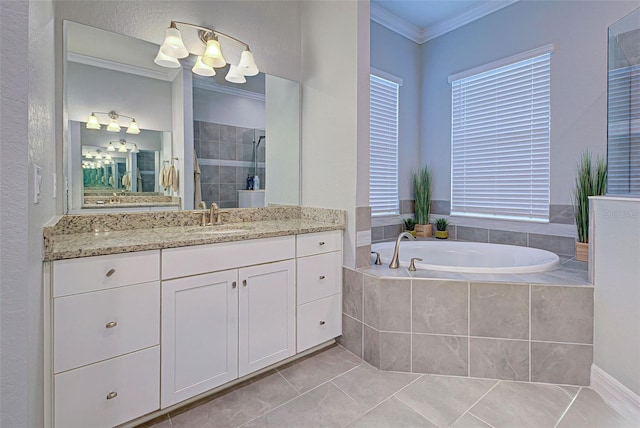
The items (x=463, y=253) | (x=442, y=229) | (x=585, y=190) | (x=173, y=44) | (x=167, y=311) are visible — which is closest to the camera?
(x=167, y=311)

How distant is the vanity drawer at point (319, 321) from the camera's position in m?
2.00

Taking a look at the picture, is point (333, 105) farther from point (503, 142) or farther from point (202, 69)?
point (503, 142)

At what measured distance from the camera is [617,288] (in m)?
1.62

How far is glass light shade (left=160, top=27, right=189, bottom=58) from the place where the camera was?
6.12 ft

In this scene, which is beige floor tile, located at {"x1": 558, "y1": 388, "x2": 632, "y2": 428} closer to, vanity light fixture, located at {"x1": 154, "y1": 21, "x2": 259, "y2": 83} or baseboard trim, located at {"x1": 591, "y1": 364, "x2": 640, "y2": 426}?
baseboard trim, located at {"x1": 591, "y1": 364, "x2": 640, "y2": 426}

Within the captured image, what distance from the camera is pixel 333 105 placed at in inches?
89.3

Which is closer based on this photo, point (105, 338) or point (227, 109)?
point (105, 338)

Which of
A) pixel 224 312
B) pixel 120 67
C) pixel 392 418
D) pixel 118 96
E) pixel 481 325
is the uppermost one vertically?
pixel 120 67

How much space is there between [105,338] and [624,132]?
2889 millimetres

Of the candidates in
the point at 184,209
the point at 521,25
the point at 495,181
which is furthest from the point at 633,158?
the point at 184,209

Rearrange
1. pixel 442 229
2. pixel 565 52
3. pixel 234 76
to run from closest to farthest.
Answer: pixel 234 76, pixel 565 52, pixel 442 229

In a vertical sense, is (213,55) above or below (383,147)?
above

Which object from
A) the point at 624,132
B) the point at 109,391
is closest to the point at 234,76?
the point at 109,391

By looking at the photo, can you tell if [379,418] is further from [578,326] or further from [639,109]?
[639,109]
